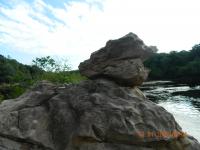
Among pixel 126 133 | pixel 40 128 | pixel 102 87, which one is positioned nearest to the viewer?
pixel 126 133

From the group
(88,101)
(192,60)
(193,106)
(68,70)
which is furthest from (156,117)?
(192,60)

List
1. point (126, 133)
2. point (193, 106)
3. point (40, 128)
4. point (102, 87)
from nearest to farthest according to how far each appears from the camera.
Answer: point (126, 133) → point (40, 128) → point (102, 87) → point (193, 106)

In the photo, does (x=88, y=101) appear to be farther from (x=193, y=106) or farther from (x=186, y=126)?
(x=193, y=106)

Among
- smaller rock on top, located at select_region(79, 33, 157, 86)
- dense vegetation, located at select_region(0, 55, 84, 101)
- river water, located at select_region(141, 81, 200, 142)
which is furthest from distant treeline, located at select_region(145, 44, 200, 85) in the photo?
smaller rock on top, located at select_region(79, 33, 157, 86)

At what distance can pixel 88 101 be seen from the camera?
14523mm

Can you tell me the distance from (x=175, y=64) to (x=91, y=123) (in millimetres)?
144130

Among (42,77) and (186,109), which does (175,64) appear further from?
(42,77)

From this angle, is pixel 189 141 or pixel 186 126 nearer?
pixel 189 141

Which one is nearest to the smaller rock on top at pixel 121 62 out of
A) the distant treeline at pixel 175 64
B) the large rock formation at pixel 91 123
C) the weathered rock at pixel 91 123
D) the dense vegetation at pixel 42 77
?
the large rock formation at pixel 91 123

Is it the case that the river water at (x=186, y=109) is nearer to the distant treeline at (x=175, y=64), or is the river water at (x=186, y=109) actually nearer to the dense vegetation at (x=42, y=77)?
the dense vegetation at (x=42, y=77)

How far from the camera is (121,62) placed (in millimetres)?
15875

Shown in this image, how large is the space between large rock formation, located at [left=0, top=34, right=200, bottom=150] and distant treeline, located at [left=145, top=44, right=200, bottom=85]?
414ft

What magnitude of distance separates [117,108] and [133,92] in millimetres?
1939

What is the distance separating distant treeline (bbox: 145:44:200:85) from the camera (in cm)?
14127
